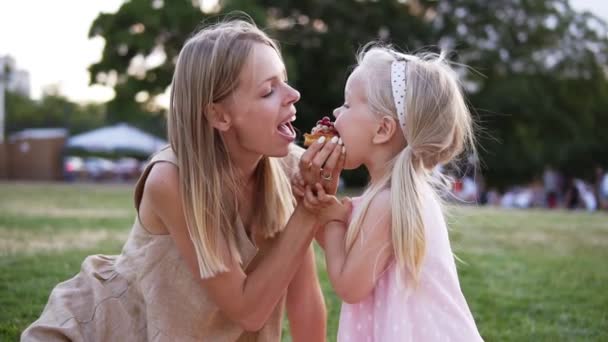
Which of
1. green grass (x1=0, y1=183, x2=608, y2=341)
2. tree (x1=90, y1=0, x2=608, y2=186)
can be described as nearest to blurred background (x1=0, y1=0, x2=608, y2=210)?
tree (x1=90, y1=0, x2=608, y2=186)

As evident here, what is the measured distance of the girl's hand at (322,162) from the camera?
2629 millimetres

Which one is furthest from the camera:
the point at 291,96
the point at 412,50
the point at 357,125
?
the point at 412,50

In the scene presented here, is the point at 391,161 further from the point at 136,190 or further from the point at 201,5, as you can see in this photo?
the point at 201,5

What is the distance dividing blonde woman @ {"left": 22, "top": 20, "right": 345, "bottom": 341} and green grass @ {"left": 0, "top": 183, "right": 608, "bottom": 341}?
87 cm

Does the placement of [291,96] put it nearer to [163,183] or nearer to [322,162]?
[322,162]

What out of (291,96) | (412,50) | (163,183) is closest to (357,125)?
(291,96)

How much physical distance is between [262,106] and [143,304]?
103 cm

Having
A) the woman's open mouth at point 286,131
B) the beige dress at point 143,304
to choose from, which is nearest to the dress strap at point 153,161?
the beige dress at point 143,304

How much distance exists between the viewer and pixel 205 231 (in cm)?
260

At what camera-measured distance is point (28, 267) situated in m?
4.96

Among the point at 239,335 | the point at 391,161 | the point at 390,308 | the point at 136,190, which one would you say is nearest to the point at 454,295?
the point at 390,308

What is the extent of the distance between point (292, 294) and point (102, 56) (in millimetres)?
23043

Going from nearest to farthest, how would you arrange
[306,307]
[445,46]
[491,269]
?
[306,307]
[491,269]
[445,46]

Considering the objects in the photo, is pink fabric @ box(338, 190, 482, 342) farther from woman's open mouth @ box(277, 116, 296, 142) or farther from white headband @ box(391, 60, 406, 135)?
woman's open mouth @ box(277, 116, 296, 142)
